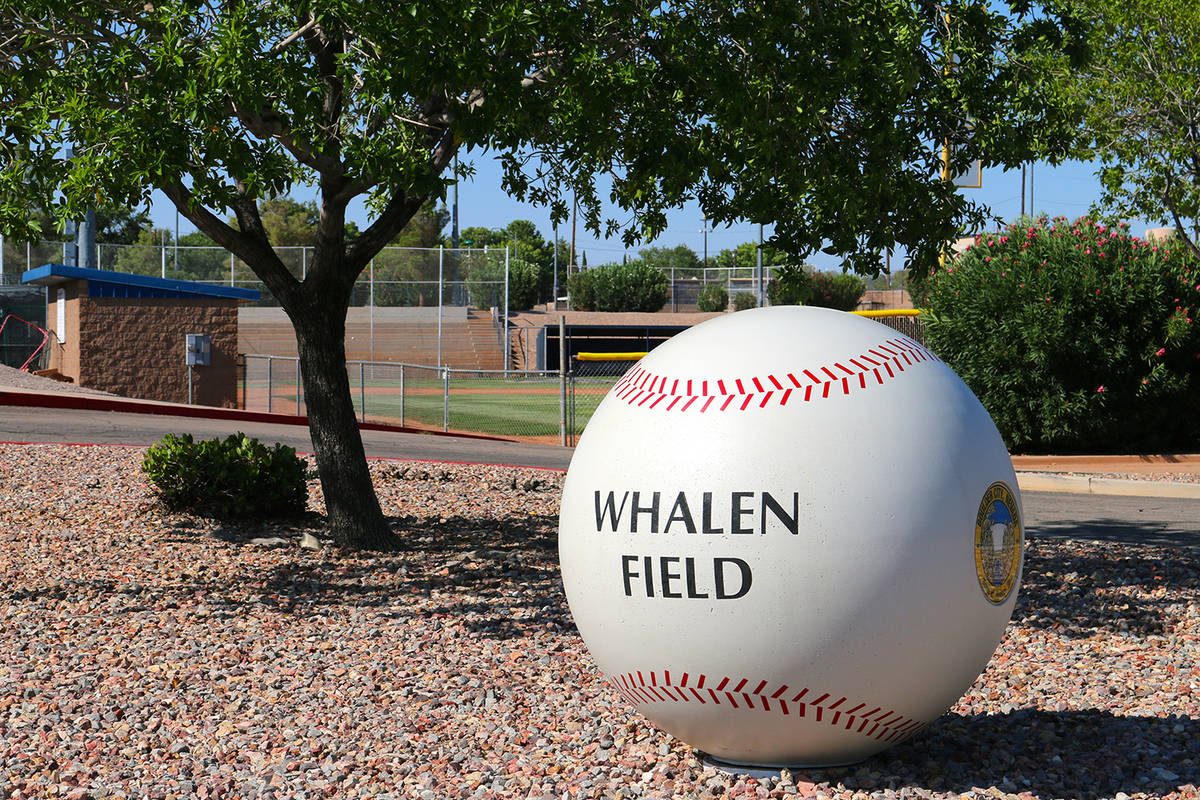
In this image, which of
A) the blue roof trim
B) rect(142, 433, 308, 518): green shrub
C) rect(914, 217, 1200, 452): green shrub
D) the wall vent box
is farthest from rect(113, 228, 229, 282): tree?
rect(142, 433, 308, 518): green shrub

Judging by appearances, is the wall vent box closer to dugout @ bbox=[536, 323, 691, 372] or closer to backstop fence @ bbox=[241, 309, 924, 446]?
backstop fence @ bbox=[241, 309, 924, 446]

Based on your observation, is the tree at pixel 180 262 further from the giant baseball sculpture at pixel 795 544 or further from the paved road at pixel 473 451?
the giant baseball sculpture at pixel 795 544

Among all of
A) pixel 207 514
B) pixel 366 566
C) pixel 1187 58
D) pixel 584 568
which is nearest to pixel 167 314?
pixel 207 514

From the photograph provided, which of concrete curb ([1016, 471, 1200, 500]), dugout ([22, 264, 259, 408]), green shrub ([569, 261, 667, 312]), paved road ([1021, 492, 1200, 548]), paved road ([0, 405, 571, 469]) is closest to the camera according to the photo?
paved road ([1021, 492, 1200, 548])

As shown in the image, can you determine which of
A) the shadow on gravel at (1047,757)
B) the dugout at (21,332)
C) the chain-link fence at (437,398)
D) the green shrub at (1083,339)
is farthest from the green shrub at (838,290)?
the shadow on gravel at (1047,757)

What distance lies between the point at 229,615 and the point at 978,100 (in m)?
6.46

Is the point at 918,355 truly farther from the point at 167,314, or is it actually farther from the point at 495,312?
the point at 495,312

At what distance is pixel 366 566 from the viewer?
8859 millimetres

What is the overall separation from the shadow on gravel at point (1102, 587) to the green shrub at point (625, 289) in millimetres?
52231

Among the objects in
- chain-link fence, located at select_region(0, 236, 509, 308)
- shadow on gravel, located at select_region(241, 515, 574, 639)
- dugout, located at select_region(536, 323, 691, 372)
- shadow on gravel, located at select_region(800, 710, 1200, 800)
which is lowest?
shadow on gravel, located at select_region(800, 710, 1200, 800)

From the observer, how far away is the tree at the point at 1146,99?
14961 millimetres

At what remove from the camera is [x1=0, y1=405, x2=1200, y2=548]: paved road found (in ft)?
38.4

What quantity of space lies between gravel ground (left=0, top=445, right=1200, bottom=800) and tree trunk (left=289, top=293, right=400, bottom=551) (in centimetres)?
34

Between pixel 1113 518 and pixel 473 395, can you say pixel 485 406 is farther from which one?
pixel 1113 518
